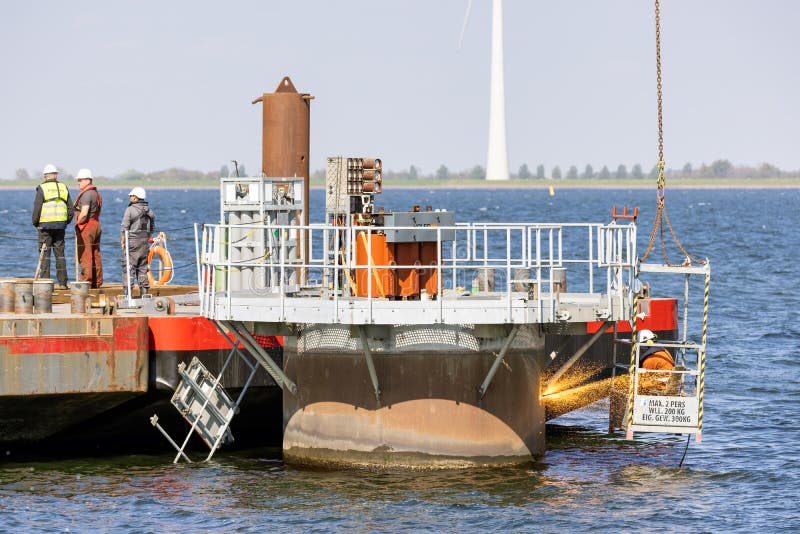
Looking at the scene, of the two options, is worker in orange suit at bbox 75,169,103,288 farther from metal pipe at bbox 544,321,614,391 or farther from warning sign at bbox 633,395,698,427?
warning sign at bbox 633,395,698,427

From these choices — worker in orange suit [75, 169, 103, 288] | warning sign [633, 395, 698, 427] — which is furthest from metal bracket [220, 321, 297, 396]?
worker in orange suit [75, 169, 103, 288]

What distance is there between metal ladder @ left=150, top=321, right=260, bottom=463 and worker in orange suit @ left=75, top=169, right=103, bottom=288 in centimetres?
442

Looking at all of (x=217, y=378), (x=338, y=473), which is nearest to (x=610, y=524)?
(x=338, y=473)

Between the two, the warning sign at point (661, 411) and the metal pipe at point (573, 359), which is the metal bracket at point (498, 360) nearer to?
the metal pipe at point (573, 359)

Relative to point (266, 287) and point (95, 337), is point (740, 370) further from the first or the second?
point (95, 337)

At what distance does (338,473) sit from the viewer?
20406 millimetres

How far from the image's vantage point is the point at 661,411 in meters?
20.9

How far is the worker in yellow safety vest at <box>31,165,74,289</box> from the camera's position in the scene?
25.1m

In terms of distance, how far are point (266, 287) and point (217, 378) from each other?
1.87 m

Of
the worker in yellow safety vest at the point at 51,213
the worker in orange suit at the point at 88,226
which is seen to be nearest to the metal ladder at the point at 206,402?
the worker in orange suit at the point at 88,226

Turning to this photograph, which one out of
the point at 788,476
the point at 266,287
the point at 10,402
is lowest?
the point at 788,476

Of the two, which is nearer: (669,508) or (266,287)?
(669,508)

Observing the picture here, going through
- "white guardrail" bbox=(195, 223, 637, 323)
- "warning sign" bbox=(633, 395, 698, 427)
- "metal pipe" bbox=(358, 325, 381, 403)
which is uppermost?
"white guardrail" bbox=(195, 223, 637, 323)

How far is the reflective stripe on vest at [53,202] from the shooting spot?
2509cm
